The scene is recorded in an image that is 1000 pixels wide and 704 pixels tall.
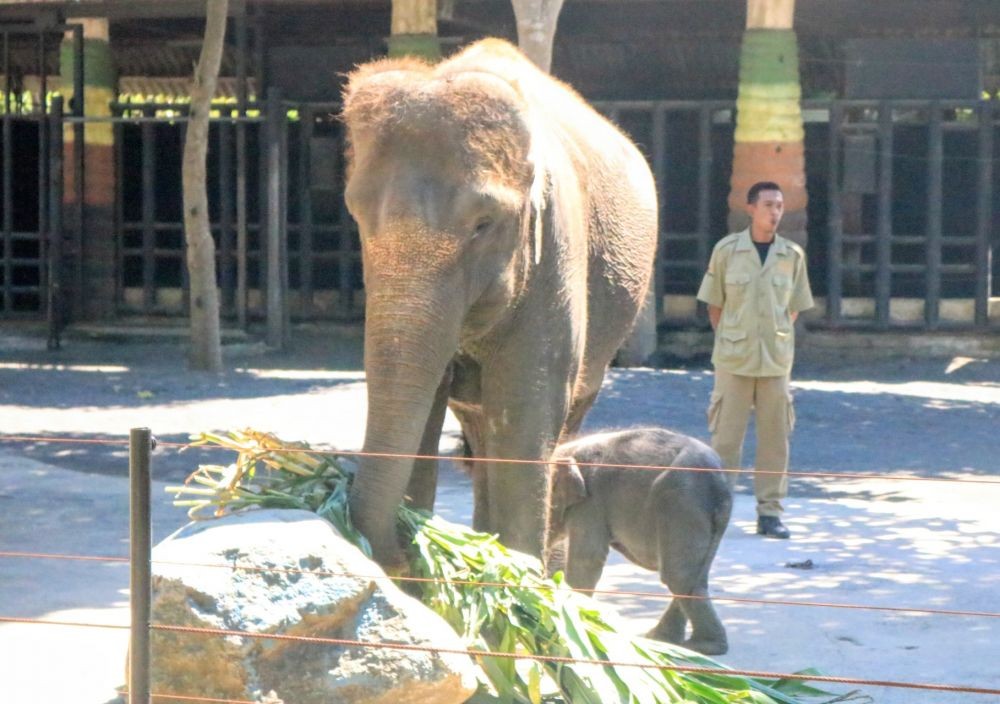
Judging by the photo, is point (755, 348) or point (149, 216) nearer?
point (755, 348)

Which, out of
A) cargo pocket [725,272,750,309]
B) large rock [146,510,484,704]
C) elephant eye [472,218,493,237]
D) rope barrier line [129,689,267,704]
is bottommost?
rope barrier line [129,689,267,704]

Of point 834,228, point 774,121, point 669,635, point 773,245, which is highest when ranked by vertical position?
point 774,121

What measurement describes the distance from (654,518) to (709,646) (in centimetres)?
51

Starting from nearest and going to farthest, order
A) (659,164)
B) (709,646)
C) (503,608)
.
A: 1. (503,608)
2. (709,646)
3. (659,164)

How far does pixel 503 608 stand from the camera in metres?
4.62

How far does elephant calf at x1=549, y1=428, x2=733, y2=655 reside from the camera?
234 inches

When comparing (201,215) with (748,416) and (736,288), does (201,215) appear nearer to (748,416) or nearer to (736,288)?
(736,288)

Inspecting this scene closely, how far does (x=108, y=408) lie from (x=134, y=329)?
400 cm

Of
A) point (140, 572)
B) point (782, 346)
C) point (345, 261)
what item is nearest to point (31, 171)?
point (345, 261)

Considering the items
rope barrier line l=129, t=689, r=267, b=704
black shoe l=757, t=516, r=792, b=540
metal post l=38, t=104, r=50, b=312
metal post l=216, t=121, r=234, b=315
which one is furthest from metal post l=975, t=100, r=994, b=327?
rope barrier line l=129, t=689, r=267, b=704

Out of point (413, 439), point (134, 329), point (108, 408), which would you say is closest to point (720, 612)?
point (413, 439)

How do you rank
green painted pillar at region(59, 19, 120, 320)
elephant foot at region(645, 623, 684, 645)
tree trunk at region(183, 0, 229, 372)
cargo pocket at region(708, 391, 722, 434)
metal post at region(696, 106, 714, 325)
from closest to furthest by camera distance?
elephant foot at region(645, 623, 684, 645)
cargo pocket at region(708, 391, 722, 434)
tree trunk at region(183, 0, 229, 372)
metal post at region(696, 106, 714, 325)
green painted pillar at region(59, 19, 120, 320)

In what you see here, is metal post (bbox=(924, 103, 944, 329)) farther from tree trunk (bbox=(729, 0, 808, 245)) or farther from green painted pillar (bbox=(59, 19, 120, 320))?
green painted pillar (bbox=(59, 19, 120, 320))

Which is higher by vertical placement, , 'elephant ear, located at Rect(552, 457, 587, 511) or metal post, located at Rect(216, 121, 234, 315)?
metal post, located at Rect(216, 121, 234, 315)
